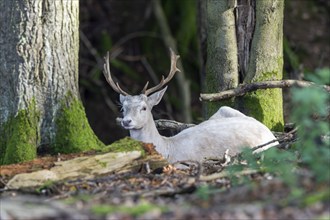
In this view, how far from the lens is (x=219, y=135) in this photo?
10875 mm

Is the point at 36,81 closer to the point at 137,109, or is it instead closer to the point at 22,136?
the point at 22,136

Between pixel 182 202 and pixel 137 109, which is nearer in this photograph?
pixel 182 202

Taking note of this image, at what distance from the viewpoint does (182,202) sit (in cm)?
709

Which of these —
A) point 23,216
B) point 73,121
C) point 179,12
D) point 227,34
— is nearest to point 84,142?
point 73,121

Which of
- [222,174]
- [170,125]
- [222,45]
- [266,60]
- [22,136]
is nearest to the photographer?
[222,174]

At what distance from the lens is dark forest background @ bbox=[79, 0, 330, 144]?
18953 mm

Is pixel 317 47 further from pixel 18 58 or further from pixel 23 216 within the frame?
pixel 23 216

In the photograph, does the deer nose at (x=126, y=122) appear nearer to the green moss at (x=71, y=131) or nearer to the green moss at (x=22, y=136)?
the green moss at (x=71, y=131)

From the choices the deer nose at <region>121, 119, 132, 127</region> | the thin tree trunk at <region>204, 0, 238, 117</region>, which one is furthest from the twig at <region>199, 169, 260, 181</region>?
the thin tree trunk at <region>204, 0, 238, 117</region>

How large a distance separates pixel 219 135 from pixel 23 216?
470 centimetres

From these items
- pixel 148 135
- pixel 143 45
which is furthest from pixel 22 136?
pixel 143 45

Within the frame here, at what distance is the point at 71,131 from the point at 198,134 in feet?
5.08

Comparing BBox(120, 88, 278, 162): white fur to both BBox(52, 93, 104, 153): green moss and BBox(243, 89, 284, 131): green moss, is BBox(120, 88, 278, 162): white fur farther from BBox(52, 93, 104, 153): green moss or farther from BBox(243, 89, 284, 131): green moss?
BBox(52, 93, 104, 153): green moss

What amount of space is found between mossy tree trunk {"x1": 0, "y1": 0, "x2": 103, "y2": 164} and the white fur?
3.13 feet
